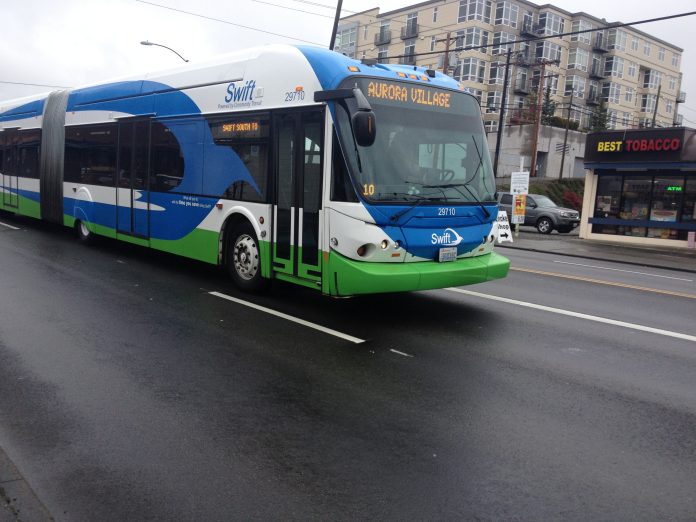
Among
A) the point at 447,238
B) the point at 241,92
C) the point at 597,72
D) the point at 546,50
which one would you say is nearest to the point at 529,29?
the point at 546,50

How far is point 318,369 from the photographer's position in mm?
5629

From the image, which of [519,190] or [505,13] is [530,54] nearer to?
[505,13]

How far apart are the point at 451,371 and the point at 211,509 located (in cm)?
297

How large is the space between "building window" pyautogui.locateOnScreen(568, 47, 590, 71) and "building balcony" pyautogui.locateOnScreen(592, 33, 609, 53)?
116 centimetres

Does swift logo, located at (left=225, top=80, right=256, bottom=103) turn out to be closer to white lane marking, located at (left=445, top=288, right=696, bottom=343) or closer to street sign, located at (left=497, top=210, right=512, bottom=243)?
white lane marking, located at (left=445, top=288, right=696, bottom=343)

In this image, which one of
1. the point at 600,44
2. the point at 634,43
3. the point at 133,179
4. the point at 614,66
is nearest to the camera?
the point at 133,179

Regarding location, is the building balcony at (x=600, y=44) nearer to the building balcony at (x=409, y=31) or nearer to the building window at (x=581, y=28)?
the building window at (x=581, y=28)

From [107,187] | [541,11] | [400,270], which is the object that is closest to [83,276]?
[107,187]

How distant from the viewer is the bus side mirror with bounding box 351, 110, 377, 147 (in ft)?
21.3

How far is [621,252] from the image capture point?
66.4 ft

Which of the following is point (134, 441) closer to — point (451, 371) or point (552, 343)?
point (451, 371)

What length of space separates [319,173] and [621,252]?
1599 cm

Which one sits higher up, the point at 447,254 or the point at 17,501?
the point at 447,254

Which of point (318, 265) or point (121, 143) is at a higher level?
point (121, 143)
